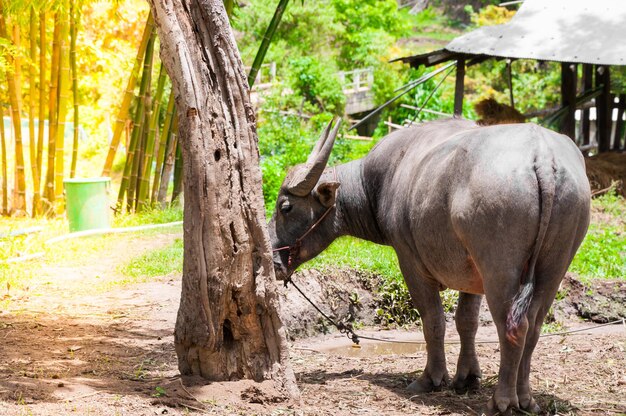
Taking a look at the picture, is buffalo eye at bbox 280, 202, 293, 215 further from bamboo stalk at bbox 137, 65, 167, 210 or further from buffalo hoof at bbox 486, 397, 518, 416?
bamboo stalk at bbox 137, 65, 167, 210

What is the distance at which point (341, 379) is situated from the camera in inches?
241

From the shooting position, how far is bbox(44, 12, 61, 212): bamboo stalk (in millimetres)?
13094

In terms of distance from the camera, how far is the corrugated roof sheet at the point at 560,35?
13.3 metres

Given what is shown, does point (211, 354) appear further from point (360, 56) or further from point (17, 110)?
point (360, 56)

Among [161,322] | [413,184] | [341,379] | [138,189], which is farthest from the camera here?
[138,189]

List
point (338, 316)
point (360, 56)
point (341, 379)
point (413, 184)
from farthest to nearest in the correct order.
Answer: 1. point (360, 56)
2. point (338, 316)
3. point (341, 379)
4. point (413, 184)

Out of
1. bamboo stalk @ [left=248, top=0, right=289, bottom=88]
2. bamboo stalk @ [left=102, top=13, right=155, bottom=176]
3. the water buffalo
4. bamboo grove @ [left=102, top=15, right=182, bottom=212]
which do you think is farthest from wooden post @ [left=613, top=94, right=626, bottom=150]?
the water buffalo

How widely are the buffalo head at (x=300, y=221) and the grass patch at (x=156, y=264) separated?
2929 millimetres

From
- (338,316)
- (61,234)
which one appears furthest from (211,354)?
(61,234)

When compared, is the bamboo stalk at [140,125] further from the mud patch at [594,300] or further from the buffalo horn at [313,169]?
the mud patch at [594,300]

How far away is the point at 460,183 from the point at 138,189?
9.36 metres

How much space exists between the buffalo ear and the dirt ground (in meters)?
1.30

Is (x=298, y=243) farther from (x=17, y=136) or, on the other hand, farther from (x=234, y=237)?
(x=17, y=136)

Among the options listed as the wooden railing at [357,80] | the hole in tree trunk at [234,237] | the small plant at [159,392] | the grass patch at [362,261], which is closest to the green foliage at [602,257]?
the grass patch at [362,261]
